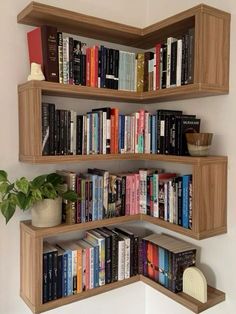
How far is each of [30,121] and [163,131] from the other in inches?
25.9

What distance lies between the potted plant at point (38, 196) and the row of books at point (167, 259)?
573 mm

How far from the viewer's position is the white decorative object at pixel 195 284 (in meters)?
1.47

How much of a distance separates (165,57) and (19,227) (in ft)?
3.74

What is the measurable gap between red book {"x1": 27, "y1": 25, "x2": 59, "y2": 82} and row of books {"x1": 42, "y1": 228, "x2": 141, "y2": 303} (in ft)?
2.80

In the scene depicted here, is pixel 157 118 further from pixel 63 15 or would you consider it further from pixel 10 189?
pixel 10 189

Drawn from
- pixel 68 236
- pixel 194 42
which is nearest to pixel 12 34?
pixel 194 42

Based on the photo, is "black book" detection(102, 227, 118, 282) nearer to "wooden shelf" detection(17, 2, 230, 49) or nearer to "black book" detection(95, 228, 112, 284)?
"black book" detection(95, 228, 112, 284)

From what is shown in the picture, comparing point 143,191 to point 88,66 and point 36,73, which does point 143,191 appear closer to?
point 88,66

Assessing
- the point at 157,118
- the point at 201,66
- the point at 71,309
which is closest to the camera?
the point at 201,66

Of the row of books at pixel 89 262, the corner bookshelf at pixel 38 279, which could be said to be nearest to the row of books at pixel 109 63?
the corner bookshelf at pixel 38 279

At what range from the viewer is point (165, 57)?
1575 millimetres

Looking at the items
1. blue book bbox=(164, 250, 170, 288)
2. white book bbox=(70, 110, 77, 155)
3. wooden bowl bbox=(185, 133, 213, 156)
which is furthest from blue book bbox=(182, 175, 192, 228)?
white book bbox=(70, 110, 77, 155)

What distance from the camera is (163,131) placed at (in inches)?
62.7

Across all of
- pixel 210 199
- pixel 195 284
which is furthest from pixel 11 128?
pixel 195 284
